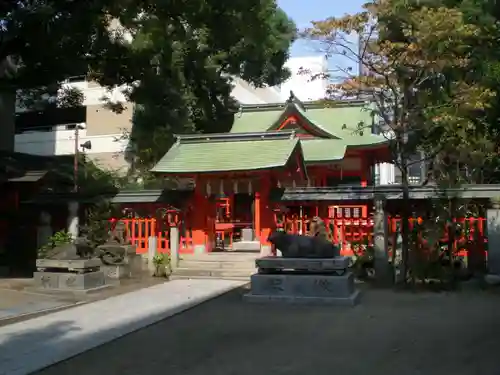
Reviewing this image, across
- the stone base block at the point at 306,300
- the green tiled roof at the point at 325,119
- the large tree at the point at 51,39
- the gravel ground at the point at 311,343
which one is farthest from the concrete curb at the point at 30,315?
the green tiled roof at the point at 325,119

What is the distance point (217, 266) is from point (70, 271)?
4.89m

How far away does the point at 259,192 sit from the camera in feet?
58.4

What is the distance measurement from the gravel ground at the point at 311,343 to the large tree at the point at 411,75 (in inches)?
155

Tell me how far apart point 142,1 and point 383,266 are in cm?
832

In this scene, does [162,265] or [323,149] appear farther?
[323,149]

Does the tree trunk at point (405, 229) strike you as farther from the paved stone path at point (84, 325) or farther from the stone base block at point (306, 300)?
the paved stone path at point (84, 325)

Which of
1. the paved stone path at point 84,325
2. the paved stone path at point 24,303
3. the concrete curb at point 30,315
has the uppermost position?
the paved stone path at point 24,303

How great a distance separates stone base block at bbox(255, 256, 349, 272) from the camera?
11133 millimetres

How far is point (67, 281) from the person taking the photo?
41.3ft

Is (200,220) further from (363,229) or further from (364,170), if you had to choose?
(364,170)

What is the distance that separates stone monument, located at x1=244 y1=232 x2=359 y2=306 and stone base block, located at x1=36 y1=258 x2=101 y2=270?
12.9 ft

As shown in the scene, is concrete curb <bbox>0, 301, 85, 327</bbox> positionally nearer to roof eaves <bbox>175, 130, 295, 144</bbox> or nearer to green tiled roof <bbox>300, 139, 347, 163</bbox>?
roof eaves <bbox>175, 130, 295, 144</bbox>

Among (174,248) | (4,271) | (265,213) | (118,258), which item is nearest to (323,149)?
(265,213)

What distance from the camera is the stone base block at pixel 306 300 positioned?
10.8 metres
